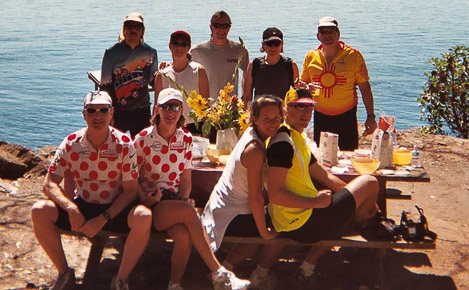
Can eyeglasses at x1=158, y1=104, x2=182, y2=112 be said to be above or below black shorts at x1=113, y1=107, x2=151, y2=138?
above

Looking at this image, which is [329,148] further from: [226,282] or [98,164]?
[98,164]

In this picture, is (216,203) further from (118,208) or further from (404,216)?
(404,216)

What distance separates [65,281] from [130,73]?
78.7 inches


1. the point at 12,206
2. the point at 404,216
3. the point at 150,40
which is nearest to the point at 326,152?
the point at 404,216

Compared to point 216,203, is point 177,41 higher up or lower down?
higher up

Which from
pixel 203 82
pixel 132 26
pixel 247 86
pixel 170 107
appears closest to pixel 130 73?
pixel 132 26

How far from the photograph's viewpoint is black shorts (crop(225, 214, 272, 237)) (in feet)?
13.8

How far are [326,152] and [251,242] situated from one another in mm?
945

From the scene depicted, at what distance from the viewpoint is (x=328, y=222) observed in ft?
13.8

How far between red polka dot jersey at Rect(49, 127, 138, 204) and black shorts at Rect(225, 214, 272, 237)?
0.65 m

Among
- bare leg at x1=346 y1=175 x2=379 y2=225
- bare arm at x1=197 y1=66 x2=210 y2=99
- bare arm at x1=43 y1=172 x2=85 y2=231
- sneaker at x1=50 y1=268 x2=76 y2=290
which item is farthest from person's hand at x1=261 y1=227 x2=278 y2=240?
bare arm at x1=197 y1=66 x2=210 y2=99

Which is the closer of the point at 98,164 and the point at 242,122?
the point at 98,164

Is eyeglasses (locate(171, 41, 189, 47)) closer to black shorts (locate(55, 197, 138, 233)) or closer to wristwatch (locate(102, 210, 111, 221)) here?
black shorts (locate(55, 197, 138, 233))

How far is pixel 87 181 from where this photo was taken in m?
4.22
